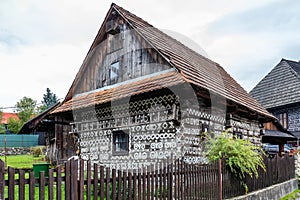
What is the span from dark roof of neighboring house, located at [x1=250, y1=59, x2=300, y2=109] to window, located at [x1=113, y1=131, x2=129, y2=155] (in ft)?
57.6

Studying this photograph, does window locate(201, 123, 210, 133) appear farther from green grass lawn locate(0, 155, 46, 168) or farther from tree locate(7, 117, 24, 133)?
tree locate(7, 117, 24, 133)

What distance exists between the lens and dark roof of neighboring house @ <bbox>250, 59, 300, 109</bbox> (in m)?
25.0

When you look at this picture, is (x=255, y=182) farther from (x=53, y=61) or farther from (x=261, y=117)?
(x=53, y=61)

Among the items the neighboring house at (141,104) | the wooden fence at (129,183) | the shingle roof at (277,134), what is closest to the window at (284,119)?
the shingle roof at (277,134)

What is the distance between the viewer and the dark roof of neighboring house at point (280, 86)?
25.0 meters

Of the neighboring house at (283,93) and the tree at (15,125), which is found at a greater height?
the neighboring house at (283,93)

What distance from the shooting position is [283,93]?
25750 millimetres

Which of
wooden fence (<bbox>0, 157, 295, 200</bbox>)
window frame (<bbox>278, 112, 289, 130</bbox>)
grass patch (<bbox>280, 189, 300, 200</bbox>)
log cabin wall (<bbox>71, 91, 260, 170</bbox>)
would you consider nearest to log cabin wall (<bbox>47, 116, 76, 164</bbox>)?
log cabin wall (<bbox>71, 91, 260, 170</bbox>)

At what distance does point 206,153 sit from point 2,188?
607 cm

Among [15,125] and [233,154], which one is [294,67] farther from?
[15,125]

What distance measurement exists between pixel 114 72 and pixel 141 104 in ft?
8.08

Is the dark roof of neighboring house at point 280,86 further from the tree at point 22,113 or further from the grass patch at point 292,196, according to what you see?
the tree at point 22,113

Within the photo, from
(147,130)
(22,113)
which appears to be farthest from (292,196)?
(22,113)

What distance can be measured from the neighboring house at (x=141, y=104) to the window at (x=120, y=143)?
3cm
